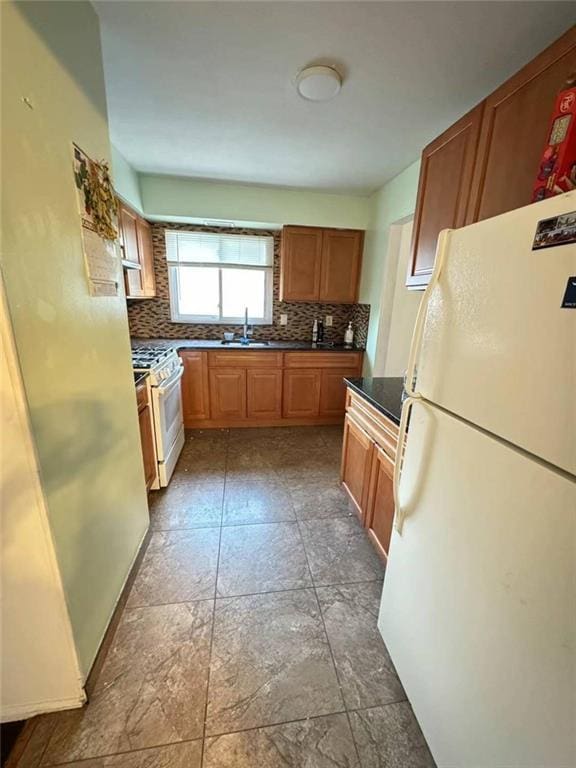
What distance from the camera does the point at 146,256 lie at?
10.4 ft

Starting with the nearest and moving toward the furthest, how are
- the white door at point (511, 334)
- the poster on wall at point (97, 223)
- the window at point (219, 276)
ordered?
the white door at point (511, 334) < the poster on wall at point (97, 223) < the window at point (219, 276)

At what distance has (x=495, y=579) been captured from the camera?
707 mm

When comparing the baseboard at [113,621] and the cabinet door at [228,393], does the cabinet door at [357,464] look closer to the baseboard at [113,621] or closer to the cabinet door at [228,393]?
the baseboard at [113,621]

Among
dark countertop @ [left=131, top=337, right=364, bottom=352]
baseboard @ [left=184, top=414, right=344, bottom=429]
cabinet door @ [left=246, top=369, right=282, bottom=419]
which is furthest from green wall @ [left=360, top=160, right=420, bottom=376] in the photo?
cabinet door @ [left=246, top=369, right=282, bottom=419]

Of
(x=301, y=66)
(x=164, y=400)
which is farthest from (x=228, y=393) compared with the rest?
(x=301, y=66)

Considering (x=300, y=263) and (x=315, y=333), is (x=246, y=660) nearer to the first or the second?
(x=315, y=333)

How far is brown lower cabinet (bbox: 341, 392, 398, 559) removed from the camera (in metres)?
1.56

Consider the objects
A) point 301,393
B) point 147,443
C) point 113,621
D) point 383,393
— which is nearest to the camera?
point 113,621

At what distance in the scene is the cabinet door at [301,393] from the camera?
3377 millimetres

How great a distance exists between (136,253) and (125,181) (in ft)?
1.84

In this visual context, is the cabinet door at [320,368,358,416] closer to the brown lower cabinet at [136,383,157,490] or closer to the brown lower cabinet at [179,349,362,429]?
the brown lower cabinet at [179,349,362,429]

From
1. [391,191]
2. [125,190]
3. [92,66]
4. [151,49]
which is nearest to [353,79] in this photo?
[151,49]

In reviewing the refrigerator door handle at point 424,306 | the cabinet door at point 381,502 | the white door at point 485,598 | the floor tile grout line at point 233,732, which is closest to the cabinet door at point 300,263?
the cabinet door at point 381,502

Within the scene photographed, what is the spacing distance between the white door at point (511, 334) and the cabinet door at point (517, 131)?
0.59 metres
